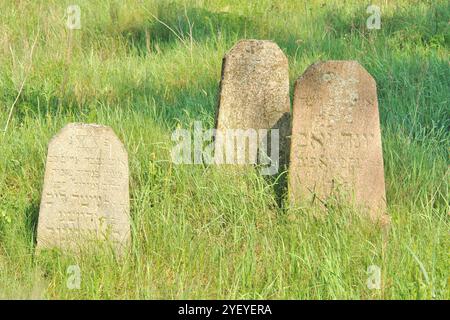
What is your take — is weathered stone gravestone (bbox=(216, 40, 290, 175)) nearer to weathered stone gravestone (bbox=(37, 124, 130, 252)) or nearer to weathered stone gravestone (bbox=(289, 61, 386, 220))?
weathered stone gravestone (bbox=(289, 61, 386, 220))

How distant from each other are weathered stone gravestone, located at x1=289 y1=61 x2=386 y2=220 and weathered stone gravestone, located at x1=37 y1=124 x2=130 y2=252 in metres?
1.08

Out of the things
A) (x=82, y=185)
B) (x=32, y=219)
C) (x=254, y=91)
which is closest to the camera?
(x=82, y=185)

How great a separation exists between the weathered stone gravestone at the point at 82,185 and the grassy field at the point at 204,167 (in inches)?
5.5

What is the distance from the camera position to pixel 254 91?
5770 mm

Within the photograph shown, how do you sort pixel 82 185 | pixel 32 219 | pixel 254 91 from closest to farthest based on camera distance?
pixel 82 185, pixel 32 219, pixel 254 91

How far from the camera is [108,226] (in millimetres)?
4887

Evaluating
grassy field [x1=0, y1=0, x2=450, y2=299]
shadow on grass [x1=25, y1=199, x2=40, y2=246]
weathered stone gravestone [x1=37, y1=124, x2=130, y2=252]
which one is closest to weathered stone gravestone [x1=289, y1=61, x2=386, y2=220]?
grassy field [x1=0, y1=0, x2=450, y2=299]

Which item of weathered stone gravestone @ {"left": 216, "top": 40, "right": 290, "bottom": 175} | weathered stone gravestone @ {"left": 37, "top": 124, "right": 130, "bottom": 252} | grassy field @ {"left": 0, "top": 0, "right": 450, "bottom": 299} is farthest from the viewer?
weathered stone gravestone @ {"left": 216, "top": 40, "right": 290, "bottom": 175}

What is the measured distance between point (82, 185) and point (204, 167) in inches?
34.7

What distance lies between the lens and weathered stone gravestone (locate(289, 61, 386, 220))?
5.20 meters

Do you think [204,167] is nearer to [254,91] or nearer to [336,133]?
[254,91]

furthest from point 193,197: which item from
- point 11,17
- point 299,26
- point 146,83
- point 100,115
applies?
point 11,17

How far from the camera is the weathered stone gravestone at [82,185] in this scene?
16.1ft

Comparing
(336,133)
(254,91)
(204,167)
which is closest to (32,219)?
(204,167)
